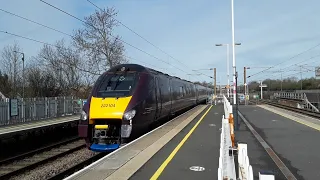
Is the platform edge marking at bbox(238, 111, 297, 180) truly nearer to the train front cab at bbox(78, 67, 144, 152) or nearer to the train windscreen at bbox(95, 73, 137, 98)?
the train front cab at bbox(78, 67, 144, 152)

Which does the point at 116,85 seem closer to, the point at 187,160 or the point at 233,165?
the point at 187,160

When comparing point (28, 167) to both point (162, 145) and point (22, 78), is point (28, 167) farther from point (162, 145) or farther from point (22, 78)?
point (22, 78)

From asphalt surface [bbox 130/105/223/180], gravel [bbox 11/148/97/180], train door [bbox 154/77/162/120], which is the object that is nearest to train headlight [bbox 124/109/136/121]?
asphalt surface [bbox 130/105/223/180]

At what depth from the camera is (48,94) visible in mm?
38062

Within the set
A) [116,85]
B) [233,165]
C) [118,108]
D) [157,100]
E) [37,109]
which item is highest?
[116,85]

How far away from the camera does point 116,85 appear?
12.1m

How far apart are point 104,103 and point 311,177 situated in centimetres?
707

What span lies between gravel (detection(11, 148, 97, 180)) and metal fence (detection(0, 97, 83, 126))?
8610 mm

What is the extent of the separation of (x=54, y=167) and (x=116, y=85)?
378 centimetres

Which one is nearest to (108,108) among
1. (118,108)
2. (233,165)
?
(118,108)

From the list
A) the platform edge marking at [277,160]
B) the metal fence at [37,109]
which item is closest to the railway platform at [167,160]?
Answer: the platform edge marking at [277,160]

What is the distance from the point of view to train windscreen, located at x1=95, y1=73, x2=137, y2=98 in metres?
11.6

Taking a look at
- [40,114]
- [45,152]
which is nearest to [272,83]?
[40,114]

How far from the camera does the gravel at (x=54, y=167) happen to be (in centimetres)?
966
